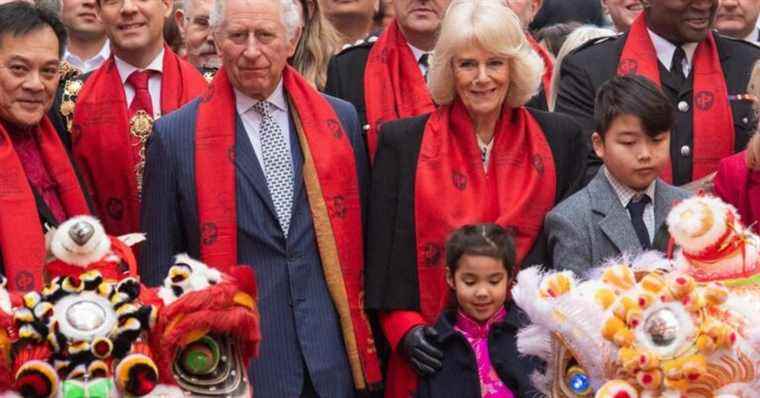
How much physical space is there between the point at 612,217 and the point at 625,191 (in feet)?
0.46

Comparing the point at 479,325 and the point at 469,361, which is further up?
the point at 479,325

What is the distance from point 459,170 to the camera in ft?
22.7

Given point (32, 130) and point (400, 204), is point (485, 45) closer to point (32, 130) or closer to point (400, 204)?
point (400, 204)

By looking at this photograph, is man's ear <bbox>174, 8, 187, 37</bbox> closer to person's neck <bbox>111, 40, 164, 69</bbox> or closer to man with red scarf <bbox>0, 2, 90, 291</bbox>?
person's neck <bbox>111, 40, 164, 69</bbox>

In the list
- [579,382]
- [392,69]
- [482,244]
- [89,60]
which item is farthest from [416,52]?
[579,382]

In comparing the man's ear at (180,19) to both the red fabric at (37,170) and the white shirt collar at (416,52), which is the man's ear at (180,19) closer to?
the white shirt collar at (416,52)

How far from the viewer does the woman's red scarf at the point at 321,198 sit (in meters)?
6.69

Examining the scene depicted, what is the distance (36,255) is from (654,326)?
2.21 m

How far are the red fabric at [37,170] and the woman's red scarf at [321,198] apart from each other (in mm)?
518

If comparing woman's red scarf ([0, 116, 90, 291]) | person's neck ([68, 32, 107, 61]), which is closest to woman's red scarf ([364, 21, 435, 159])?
woman's red scarf ([0, 116, 90, 291])

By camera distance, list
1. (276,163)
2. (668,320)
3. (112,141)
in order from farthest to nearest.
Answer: (112,141)
(276,163)
(668,320)

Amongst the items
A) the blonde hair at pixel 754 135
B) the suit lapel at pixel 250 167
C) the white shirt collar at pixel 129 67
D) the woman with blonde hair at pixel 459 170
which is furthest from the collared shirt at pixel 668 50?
the white shirt collar at pixel 129 67

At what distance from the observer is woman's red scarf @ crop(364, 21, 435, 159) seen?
7.54m

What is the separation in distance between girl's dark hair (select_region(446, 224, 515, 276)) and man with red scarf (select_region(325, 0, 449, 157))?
33.0 inches
